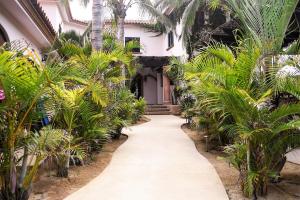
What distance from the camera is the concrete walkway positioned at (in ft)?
18.3

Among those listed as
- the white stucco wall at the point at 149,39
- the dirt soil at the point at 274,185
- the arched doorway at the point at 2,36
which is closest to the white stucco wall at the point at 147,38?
the white stucco wall at the point at 149,39

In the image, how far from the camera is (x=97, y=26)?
33.0 feet

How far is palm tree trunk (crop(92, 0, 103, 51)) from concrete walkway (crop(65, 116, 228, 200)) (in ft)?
9.92

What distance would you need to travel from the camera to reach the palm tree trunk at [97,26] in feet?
32.6

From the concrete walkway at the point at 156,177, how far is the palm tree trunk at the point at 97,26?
3.02 m

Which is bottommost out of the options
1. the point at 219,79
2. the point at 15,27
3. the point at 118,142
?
the point at 118,142

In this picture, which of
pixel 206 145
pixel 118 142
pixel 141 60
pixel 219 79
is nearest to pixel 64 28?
pixel 141 60

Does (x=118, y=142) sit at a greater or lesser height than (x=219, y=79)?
lesser

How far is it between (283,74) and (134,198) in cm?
289

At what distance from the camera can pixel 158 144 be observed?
10.7 metres

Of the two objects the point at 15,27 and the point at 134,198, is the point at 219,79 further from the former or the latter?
the point at 15,27

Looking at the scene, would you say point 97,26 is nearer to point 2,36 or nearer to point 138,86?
point 2,36

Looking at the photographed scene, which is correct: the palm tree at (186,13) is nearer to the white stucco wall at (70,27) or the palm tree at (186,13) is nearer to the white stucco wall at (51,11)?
the white stucco wall at (51,11)

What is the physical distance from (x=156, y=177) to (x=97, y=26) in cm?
515
